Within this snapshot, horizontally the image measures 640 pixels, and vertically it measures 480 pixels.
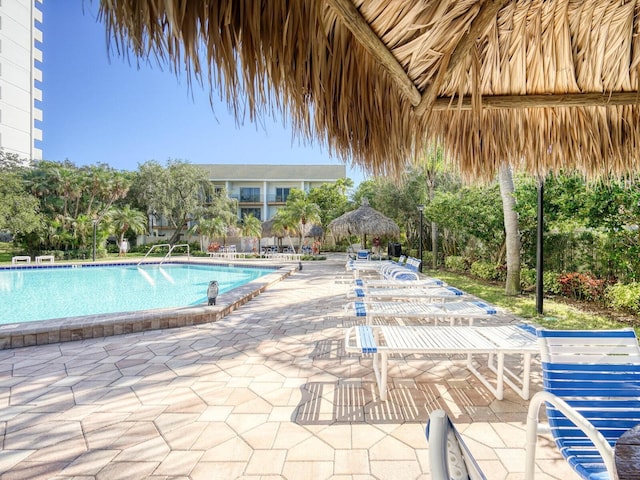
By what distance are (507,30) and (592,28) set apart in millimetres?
567

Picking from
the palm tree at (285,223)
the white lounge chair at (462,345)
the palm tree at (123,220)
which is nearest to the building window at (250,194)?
the palm tree at (123,220)

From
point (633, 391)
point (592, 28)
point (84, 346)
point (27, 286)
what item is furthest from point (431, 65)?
point (27, 286)

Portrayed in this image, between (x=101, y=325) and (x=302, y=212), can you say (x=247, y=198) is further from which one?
(x=101, y=325)

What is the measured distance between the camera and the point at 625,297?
19.1 ft

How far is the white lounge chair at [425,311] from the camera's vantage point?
4.12 m

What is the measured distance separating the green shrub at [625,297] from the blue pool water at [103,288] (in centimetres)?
839

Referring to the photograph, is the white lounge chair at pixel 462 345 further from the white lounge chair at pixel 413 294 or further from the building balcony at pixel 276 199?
the building balcony at pixel 276 199

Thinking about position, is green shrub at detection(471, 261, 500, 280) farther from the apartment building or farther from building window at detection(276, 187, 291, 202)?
building window at detection(276, 187, 291, 202)

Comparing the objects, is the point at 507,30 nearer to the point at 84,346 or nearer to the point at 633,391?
the point at 633,391

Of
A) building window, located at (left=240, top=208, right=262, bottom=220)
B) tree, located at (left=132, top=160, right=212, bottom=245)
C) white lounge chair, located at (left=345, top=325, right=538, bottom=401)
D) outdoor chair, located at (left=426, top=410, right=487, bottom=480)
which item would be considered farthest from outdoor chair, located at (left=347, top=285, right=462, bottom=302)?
building window, located at (left=240, top=208, right=262, bottom=220)

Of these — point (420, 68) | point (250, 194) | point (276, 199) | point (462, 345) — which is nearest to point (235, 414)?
point (462, 345)

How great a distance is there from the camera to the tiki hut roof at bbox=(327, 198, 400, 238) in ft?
50.8

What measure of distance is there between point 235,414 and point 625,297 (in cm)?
682

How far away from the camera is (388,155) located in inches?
93.8
